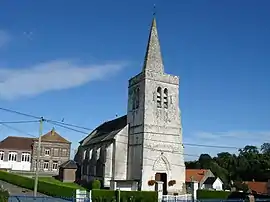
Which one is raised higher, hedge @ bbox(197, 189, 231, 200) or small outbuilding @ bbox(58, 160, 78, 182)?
small outbuilding @ bbox(58, 160, 78, 182)

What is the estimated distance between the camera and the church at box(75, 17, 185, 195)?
41.2 m

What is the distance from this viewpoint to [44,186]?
3597cm

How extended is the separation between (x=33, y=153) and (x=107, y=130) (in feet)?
60.0

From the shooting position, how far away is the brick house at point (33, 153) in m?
62.3

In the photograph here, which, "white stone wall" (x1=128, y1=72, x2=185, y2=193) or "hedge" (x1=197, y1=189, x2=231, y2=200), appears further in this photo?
"white stone wall" (x1=128, y1=72, x2=185, y2=193)

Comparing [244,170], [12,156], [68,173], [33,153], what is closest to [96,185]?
[68,173]

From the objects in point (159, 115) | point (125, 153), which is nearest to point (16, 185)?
point (125, 153)

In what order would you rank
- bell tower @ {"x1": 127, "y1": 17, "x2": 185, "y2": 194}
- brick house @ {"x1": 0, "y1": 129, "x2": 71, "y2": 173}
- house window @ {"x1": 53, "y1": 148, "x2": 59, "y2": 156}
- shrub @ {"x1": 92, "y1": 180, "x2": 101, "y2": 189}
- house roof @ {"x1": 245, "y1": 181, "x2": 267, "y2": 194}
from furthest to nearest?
1. house window @ {"x1": 53, "y1": 148, "x2": 59, "y2": 156}
2. brick house @ {"x1": 0, "y1": 129, "x2": 71, "y2": 173}
3. house roof @ {"x1": 245, "y1": 181, "x2": 267, "y2": 194}
4. bell tower @ {"x1": 127, "y1": 17, "x2": 185, "y2": 194}
5. shrub @ {"x1": 92, "y1": 180, "x2": 101, "y2": 189}

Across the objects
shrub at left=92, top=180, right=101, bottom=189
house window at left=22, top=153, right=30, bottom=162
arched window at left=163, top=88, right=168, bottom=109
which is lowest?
shrub at left=92, top=180, right=101, bottom=189

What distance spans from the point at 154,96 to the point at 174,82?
12.5 ft

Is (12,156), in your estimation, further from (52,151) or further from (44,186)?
(44,186)

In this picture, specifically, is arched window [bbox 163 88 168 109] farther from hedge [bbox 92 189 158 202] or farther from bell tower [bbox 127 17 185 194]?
hedge [bbox 92 189 158 202]

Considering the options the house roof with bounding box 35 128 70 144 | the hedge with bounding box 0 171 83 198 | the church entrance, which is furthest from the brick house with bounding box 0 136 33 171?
A: the church entrance

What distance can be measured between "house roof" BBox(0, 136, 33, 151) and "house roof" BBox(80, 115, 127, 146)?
11139 millimetres
